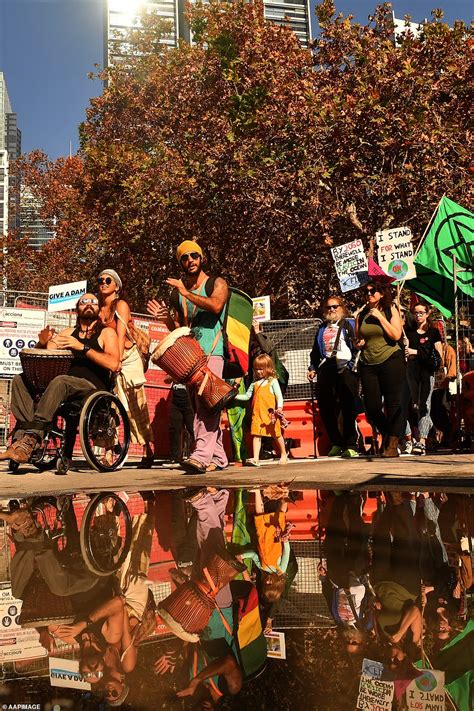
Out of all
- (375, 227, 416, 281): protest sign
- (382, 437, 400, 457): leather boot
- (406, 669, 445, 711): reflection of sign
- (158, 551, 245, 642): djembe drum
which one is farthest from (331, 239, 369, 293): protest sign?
(406, 669, 445, 711): reflection of sign

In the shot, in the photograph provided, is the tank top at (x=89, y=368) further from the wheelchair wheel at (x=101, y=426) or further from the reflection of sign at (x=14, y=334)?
the reflection of sign at (x=14, y=334)

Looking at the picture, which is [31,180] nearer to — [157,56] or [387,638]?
[157,56]

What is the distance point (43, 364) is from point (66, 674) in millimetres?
7211

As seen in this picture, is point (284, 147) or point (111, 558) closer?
point (111, 558)

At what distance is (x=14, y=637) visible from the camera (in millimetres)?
2611

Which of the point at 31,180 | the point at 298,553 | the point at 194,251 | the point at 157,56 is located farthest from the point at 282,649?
the point at 31,180

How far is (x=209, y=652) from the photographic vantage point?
2.32 meters

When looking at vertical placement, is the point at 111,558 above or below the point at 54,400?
below

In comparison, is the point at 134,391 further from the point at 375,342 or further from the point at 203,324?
the point at 375,342

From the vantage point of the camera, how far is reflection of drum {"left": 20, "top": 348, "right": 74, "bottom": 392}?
9.16m

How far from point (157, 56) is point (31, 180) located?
11.8m

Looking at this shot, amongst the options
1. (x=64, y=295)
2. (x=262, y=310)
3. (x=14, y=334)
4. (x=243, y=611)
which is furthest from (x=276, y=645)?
(x=64, y=295)

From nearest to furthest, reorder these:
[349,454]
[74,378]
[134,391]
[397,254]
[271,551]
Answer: [271,551] → [74,378] → [134,391] → [349,454] → [397,254]

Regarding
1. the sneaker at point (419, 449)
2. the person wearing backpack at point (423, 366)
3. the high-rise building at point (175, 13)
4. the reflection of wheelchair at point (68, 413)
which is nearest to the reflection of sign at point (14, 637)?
the reflection of wheelchair at point (68, 413)
